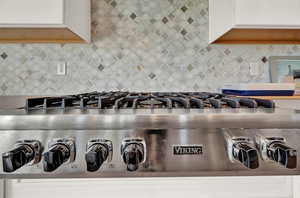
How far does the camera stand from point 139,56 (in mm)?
1457

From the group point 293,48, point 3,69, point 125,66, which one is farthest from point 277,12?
point 3,69

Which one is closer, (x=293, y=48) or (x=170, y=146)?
(x=170, y=146)

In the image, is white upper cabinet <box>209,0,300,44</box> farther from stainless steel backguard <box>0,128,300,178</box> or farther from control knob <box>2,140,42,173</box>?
control knob <box>2,140,42,173</box>

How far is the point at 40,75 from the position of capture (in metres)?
1.42

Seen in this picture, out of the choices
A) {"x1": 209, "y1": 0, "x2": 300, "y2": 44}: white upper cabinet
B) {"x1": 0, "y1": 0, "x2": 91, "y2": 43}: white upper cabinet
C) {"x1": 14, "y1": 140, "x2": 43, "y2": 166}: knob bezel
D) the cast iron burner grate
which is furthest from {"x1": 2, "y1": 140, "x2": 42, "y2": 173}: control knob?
{"x1": 209, "y1": 0, "x2": 300, "y2": 44}: white upper cabinet

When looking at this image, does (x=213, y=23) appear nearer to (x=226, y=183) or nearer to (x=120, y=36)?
(x=120, y=36)

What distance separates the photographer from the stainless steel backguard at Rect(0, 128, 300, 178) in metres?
0.49

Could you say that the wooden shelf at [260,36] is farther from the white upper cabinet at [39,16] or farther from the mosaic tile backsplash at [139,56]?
the white upper cabinet at [39,16]

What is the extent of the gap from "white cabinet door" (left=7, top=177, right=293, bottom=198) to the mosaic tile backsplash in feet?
3.13

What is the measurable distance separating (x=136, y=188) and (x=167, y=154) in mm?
142

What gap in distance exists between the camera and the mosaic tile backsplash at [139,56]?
4.64 ft

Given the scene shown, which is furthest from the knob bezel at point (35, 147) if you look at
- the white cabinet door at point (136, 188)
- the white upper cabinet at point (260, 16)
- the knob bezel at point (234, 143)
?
the white upper cabinet at point (260, 16)

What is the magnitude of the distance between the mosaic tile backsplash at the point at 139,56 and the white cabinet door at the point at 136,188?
3.13ft

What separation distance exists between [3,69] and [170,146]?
1.45 metres
